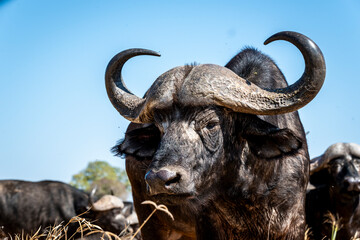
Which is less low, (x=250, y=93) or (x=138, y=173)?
(x=250, y=93)

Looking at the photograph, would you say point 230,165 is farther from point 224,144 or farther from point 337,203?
point 337,203

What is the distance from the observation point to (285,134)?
150 inches

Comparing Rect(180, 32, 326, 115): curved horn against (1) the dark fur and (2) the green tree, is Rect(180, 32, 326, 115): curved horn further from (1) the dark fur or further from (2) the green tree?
(2) the green tree

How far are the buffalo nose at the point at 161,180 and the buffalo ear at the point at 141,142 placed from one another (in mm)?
964

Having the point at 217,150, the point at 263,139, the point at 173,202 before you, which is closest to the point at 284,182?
the point at 263,139

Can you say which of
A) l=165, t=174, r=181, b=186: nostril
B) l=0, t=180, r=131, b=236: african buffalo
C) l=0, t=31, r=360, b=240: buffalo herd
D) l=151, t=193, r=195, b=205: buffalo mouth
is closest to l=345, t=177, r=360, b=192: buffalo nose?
l=0, t=31, r=360, b=240: buffalo herd

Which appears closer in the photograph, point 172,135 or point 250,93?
point 172,135

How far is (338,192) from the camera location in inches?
272

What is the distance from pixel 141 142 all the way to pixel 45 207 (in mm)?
8669

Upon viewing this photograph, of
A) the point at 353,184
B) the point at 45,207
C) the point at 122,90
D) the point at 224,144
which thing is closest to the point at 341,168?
the point at 353,184

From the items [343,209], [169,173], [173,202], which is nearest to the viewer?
[169,173]

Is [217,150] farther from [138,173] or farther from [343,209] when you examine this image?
[343,209]

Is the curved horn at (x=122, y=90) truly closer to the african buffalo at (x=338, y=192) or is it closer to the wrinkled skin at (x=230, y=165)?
the wrinkled skin at (x=230, y=165)

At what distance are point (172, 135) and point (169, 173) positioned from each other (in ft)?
1.48
